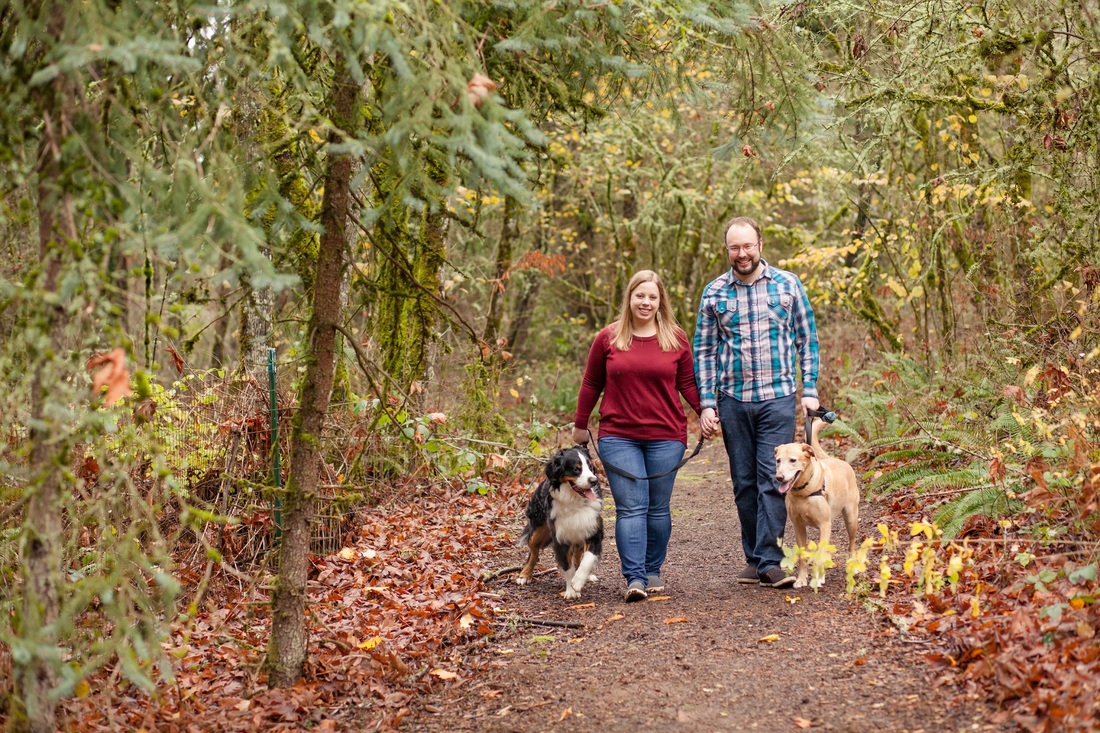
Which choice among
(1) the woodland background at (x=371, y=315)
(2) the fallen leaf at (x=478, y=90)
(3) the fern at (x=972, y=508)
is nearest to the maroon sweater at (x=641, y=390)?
(1) the woodland background at (x=371, y=315)

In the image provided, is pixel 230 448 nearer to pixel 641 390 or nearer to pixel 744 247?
pixel 641 390

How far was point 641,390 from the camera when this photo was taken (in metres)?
6.25

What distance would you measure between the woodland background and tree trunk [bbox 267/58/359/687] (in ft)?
0.06

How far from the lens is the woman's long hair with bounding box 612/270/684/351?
6.30m

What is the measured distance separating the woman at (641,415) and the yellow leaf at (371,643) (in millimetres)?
1644

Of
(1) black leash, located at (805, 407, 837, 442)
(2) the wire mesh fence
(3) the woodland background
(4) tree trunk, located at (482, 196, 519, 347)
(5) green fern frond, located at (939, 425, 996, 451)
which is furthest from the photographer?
(4) tree trunk, located at (482, 196, 519, 347)

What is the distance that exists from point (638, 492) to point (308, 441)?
2353 mm

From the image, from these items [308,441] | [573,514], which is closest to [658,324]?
[573,514]

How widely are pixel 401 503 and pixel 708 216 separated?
1078cm

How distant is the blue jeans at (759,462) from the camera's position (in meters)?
6.14

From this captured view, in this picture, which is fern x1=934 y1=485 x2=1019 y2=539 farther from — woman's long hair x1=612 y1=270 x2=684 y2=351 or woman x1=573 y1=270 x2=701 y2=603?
woman's long hair x1=612 y1=270 x2=684 y2=351

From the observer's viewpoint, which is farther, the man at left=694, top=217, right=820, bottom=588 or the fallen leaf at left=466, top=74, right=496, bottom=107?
the man at left=694, top=217, right=820, bottom=588

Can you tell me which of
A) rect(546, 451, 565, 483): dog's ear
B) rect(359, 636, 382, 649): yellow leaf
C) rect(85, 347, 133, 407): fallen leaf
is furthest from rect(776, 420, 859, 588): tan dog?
rect(85, 347, 133, 407): fallen leaf

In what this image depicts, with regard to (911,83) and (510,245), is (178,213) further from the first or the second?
(510,245)
